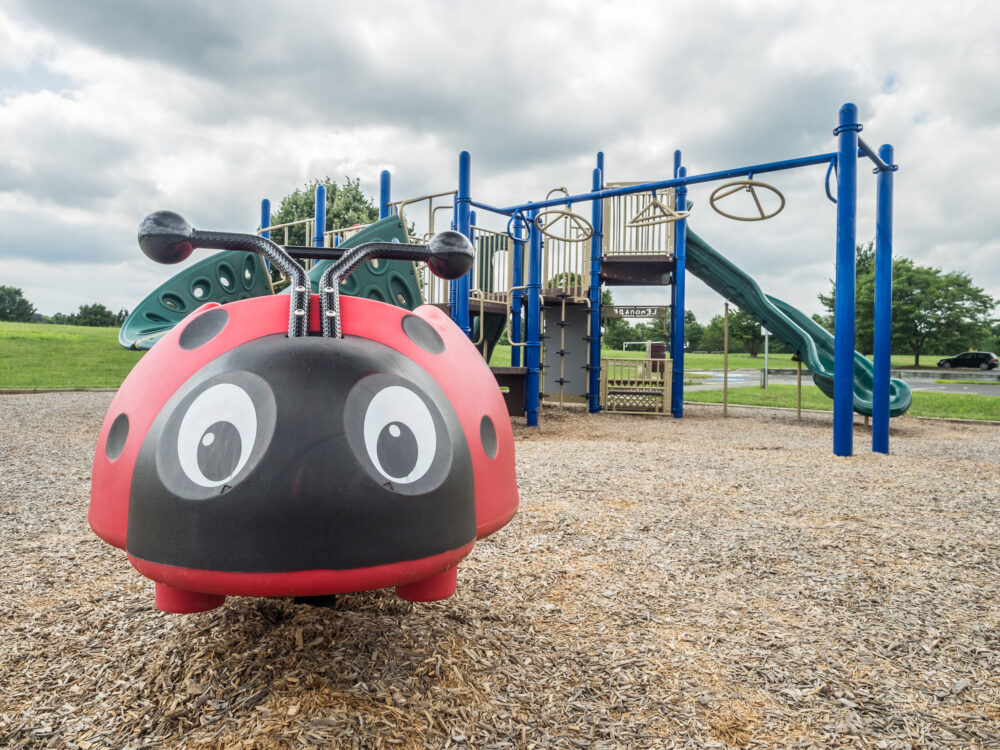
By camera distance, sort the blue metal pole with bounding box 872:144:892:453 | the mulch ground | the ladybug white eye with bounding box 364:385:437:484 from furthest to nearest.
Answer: the blue metal pole with bounding box 872:144:892:453
the mulch ground
the ladybug white eye with bounding box 364:385:437:484

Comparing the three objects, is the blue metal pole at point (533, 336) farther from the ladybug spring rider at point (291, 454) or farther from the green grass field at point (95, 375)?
the green grass field at point (95, 375)

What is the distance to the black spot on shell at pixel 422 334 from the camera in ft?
5.45

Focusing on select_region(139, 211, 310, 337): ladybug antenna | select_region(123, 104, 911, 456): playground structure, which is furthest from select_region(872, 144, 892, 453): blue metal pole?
select_region(139, 211, 310, 337): ladybug antenna

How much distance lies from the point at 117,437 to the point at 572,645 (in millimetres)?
1745

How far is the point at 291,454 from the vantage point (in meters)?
1.26

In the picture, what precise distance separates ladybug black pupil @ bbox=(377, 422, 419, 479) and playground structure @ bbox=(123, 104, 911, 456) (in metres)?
3.82

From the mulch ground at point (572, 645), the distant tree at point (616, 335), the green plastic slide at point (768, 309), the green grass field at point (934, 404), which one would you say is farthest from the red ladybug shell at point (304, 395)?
the distant tree at point (616, 335)

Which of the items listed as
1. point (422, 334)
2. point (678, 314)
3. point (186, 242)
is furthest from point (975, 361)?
point (186, 242)

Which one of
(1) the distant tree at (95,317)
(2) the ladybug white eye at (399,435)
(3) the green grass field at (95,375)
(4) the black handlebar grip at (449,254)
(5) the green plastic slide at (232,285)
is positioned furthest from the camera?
(1) the distant tree at (95,317)

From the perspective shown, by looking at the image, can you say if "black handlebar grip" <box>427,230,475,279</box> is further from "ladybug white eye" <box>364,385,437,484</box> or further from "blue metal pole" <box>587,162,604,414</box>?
"blue metal pole" <box>587,162,604,414</box>

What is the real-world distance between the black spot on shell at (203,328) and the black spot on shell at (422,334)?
46 centimetres

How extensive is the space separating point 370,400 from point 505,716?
1.17 meters

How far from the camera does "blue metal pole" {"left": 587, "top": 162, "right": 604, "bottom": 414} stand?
41.5ft

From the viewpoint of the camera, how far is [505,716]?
6.22 feet
